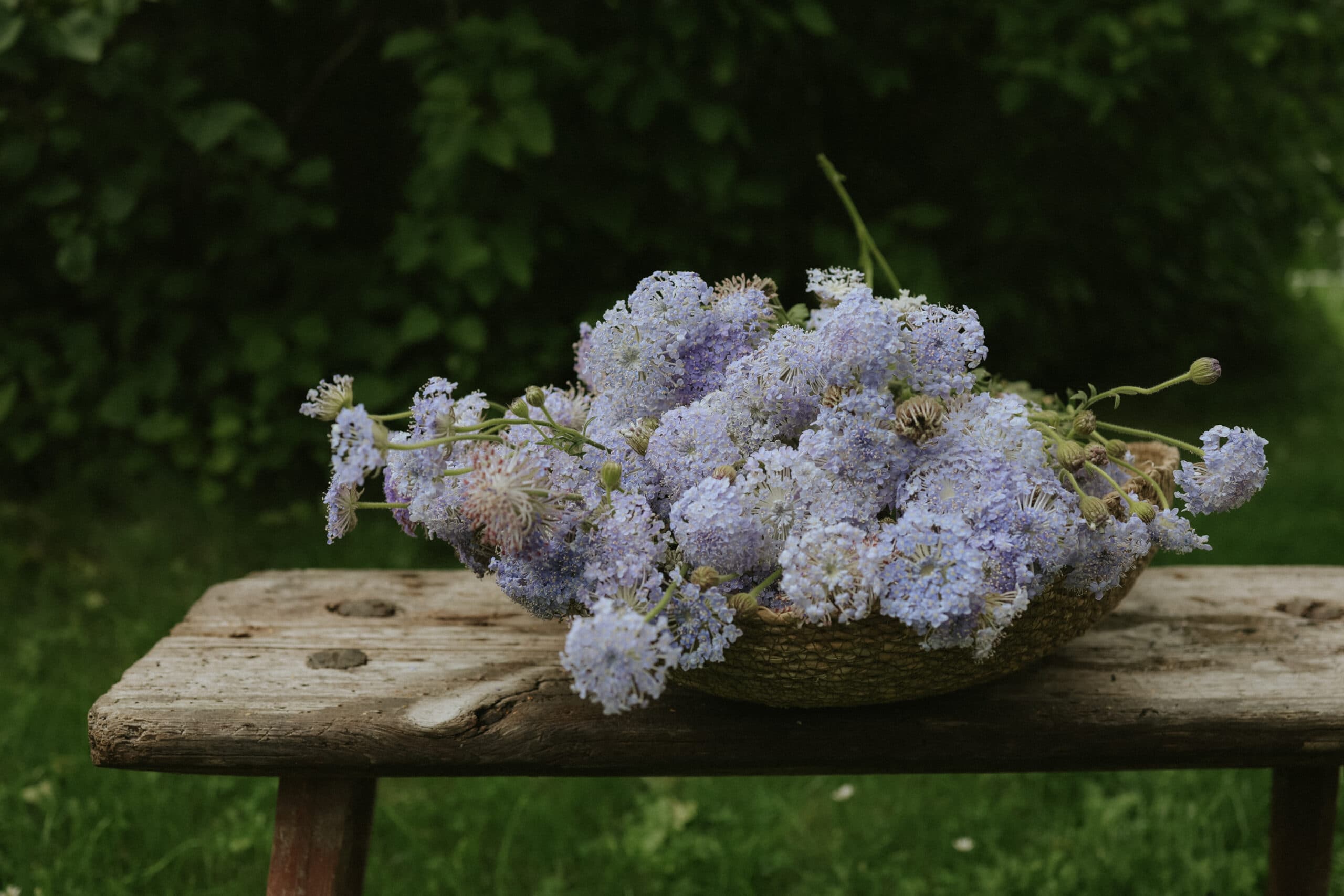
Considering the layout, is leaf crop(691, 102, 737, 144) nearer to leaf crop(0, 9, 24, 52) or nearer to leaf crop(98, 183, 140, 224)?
leaf crop(98, 183, 140, 224)

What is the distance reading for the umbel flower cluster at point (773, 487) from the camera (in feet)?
3.01

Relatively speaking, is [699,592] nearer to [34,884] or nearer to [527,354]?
[34,884]

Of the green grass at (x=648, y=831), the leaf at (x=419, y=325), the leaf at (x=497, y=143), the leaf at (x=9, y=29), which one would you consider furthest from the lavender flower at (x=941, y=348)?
the leaf at (x=9, y=29)

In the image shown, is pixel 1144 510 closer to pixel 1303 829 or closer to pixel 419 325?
pixel 1303 829

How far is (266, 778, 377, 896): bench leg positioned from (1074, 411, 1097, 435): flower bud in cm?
86

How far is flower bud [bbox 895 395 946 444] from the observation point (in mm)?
978

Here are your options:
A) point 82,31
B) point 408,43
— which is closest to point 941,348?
point 408,43

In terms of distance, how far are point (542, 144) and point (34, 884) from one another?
1.63 m

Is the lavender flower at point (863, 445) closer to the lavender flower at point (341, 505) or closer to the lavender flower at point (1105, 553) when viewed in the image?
the lavender flower at point (1105, 553)

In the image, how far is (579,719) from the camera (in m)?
1.19

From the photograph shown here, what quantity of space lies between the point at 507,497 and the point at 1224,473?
66 cm

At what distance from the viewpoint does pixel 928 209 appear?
288cm

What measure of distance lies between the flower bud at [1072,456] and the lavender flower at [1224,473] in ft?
0.41

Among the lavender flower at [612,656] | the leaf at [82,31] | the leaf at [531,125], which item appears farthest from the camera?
the leaf at [531,125]
